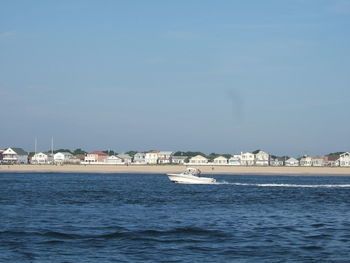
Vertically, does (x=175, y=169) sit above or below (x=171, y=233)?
above

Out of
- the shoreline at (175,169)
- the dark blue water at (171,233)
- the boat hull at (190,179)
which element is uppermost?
the shoreline at (175,169)

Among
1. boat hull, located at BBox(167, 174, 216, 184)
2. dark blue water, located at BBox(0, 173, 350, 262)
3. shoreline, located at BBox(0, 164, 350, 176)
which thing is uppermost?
shoreline, located at BBox(0, 164, 350, 176)

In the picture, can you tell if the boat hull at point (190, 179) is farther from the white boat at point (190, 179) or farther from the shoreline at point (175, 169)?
the shoreline at point (175, 169)

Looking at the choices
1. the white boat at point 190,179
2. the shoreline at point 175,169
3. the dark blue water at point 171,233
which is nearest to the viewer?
the dark blue water at point 171,233

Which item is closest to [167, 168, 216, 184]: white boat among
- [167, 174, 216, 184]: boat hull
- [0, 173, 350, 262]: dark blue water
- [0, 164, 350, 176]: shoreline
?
[167, 174, 216, 184]: boat hull

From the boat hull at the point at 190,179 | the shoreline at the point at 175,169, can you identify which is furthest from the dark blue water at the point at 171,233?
the shoreline at the point at 175,169

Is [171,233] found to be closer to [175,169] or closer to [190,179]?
[190,179]

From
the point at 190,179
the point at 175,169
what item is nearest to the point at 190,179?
the point at 190,179

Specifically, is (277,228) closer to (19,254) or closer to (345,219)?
(345,219)

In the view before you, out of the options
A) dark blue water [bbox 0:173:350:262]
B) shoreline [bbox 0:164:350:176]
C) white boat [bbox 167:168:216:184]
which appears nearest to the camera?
dark blue water [bbox 0:173:350:262]

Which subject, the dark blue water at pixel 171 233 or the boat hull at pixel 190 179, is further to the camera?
the boat hull at pixel 190 179

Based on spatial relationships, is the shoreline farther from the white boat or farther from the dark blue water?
the dark blue water

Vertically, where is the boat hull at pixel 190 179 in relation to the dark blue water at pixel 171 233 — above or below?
above

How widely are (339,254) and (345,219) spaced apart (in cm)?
1508
